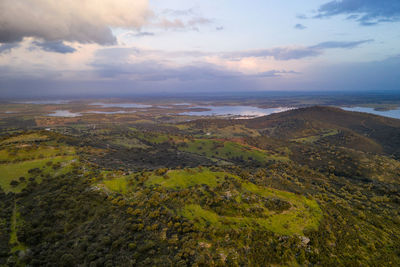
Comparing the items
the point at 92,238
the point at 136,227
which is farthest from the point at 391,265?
the point at 92,238

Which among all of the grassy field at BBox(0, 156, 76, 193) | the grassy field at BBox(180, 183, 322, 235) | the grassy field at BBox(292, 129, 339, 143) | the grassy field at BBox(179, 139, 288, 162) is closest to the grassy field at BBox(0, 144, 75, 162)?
the grassy field at BBox(0, 156, 76, 193)

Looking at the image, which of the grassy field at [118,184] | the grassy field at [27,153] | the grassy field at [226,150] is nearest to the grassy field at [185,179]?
the grassy field at [118,184]

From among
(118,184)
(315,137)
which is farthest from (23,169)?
(315,137)

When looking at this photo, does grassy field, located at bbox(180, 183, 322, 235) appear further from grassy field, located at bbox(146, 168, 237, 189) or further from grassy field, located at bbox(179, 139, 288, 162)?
grassy field, located at bbox(179, 139, 288, 162)

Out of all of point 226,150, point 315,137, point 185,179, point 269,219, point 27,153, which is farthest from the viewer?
point 315,137

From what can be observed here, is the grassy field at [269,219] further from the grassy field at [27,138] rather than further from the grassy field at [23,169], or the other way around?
the grassy field at [27,138]

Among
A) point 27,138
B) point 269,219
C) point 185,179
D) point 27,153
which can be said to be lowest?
point 269,219

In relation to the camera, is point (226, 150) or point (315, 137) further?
→ point (315, 137)

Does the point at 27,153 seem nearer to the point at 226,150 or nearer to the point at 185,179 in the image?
the point at 185,179

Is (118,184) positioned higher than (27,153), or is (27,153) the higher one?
(27,153)

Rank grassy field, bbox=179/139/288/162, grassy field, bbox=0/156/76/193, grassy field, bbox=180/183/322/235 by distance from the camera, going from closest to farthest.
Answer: grassy field, bbox=180/183/322/235, grassy field, bbox=0/156/76/193, grassy field, bbox=179/139/288/162

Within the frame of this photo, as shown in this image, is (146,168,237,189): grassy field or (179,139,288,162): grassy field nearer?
(146,168,237,189): grassy field

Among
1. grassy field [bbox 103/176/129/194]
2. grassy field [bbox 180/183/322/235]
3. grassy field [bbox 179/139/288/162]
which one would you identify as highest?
grassy field [bbox 103/176/129/194]

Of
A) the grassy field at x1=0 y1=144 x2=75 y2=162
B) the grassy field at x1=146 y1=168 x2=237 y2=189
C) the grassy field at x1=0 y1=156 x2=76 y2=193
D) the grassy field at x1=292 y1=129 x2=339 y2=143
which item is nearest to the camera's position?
the grassy field at x1=146 y1=168 x2=237 y2=189
